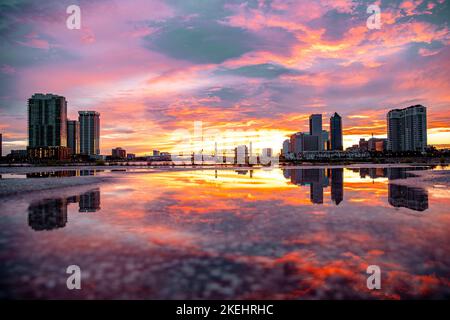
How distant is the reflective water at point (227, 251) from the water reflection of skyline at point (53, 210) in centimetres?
9

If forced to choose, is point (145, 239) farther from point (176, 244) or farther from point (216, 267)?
point (216, 267)

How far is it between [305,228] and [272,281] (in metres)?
5.36

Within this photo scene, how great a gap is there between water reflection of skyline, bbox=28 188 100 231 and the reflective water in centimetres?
9

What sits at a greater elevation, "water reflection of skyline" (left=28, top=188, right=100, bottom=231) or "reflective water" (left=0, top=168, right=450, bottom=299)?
"water reflection of skyline" (left=28, top=188, right=100, bottom=231)

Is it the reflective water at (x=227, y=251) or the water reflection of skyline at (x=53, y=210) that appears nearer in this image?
the reflective water at (x=227, y=251)

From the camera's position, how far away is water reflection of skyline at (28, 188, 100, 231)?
1268cm

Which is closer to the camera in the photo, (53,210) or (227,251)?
(227,251)

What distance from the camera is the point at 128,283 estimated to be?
22.8ft

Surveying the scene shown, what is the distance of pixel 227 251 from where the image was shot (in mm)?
9188

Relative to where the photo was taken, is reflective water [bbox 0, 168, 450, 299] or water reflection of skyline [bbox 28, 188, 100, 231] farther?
water reflection of skyline [bbox 28, 188, 100, 231]

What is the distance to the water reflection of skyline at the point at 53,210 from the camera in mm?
12680

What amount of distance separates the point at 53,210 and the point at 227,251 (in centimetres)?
1240

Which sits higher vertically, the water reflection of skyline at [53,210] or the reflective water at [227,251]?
the water reflection of skyline at [53,210]
